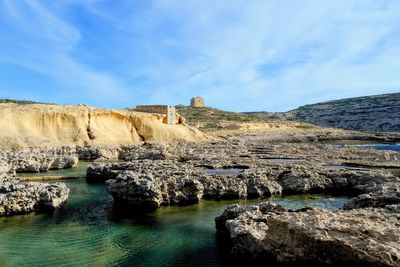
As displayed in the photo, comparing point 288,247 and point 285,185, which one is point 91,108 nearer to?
point 285,185

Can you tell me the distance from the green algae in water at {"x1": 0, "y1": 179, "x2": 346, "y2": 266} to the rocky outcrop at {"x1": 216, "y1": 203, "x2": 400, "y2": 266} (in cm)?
158

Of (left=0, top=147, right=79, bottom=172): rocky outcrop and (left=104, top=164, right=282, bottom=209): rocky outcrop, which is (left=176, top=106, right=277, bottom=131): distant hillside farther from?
(left=104, top=164, right=282, bottom=209): rocky outcrop

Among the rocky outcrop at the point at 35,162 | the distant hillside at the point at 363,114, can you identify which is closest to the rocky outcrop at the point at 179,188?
the rocky outcrop at the point at 35,162

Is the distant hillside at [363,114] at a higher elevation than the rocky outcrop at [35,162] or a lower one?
higher

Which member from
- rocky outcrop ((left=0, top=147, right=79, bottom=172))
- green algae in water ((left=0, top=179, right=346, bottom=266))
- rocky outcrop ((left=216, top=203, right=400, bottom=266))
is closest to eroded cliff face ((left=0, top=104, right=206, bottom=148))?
rocky outcrop ((left=0, top=147, right=79, bottom=172))

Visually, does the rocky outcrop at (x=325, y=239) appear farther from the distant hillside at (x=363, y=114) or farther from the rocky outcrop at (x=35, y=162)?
the distant hillside at (x=363, y=114)

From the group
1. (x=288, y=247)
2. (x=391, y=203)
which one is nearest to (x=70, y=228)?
(x=288, y=247)

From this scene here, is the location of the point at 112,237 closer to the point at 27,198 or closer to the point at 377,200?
the point at 27,198

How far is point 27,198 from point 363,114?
166100 millimetres

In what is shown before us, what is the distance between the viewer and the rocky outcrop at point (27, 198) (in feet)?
58.4

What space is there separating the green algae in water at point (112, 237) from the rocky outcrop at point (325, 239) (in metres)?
1.58

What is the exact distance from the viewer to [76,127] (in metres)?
56.4

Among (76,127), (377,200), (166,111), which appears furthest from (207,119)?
(377,200)

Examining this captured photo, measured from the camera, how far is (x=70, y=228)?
16.1m
